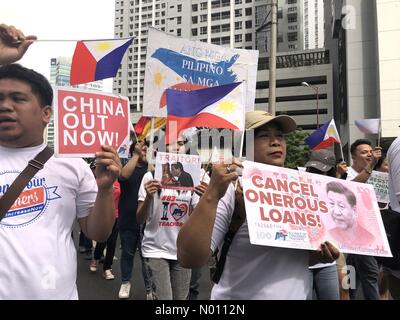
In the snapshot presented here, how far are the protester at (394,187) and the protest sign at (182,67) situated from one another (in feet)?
6.77

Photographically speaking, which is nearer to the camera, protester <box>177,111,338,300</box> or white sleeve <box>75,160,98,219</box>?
protester <box>177,111,338,300</box>

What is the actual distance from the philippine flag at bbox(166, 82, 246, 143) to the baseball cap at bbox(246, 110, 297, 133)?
452 mm

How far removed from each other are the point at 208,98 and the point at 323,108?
56977 mm

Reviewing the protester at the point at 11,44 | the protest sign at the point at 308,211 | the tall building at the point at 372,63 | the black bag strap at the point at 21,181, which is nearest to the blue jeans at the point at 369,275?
the protest sign at the point at 308,211

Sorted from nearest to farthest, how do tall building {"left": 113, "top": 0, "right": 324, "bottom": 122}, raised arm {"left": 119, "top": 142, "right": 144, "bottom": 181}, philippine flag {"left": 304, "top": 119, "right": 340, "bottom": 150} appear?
1. raised arm {"left": 119, "top": 142, "right": 144, "bottom": 181}
2. philippine flag {"left": 304, "top": 119, "right": 340, "bottom": 150}
3. tall building {"left": 113, "top": 0, "right": 324, "bottom": 122}

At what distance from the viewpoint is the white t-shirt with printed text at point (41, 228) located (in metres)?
1.74

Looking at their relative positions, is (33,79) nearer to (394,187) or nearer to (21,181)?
(21,181)

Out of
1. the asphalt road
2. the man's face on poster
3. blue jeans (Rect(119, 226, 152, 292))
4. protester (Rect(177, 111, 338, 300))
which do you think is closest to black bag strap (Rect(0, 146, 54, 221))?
protester (Rect(177, 111, 338, 300))

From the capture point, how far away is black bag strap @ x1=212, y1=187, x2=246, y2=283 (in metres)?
1.99

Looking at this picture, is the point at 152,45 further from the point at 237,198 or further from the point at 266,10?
the point at 266,10

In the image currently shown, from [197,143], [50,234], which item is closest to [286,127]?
[50,234]

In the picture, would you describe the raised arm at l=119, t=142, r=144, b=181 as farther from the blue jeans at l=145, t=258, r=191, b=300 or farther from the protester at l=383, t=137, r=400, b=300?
the protester at l=383, t=137, r=400, b=300

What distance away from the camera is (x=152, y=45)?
465cm

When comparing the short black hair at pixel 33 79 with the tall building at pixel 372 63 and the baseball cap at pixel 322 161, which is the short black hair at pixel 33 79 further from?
the tall building at pixel 372 63
